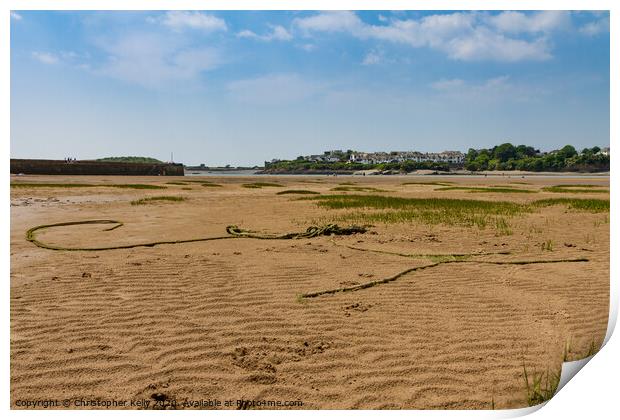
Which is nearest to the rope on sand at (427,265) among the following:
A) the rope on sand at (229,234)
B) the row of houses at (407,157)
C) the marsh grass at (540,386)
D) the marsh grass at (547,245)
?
the marsh grass at (547,245)

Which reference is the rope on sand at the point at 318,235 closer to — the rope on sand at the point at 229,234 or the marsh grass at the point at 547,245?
the rope on sand at the point at 229,234

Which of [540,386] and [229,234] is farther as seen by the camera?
[229,234]

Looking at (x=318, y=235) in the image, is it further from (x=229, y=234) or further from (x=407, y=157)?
(x=407, y=157)

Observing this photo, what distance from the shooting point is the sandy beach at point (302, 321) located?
3709mm

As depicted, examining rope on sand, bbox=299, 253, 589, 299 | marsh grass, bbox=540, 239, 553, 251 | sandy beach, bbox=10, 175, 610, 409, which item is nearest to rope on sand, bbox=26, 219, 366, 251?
sandy beach, bbox=10, 175, 610, 409

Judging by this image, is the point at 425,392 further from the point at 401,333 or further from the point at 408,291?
the point at 408,291

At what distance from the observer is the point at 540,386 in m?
3.76

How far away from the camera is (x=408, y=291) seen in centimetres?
627

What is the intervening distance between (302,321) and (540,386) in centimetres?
249

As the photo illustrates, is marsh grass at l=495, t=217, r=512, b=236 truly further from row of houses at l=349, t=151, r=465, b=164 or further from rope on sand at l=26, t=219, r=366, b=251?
row of houses at l=349, t=151, r=465, b=164

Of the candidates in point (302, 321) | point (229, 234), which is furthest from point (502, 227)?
point (302, 321)

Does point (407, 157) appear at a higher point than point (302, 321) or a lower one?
higher

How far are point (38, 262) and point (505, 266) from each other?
8433 millimetres
